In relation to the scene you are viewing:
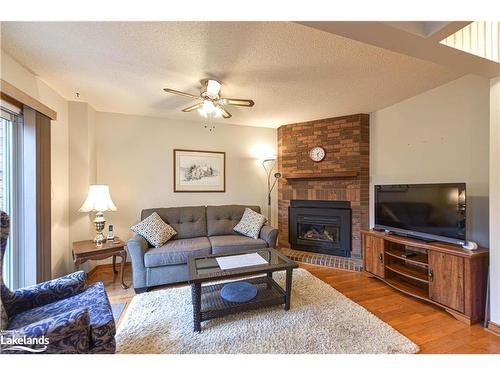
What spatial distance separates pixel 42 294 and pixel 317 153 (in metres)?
3.55

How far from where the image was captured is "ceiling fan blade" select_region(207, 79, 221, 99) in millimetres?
2102

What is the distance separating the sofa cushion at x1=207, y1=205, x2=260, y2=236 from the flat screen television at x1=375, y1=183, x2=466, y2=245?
200 cm

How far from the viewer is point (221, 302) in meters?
1.93

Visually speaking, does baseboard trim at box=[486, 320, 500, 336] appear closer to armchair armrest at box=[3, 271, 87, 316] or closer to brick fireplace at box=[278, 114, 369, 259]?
brick fireplace at box=[278, 114, 369, 259]

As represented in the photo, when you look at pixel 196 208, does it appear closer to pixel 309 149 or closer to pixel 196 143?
pixel 196 143

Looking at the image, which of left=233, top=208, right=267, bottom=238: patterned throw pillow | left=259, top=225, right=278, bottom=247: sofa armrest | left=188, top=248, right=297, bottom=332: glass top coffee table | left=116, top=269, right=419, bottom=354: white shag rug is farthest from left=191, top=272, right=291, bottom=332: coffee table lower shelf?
left=233, top=208, right=267, bottom=238: patterned throw pillow

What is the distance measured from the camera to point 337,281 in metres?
2.74

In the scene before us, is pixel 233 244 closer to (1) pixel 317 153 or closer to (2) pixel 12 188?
(1) pixel 317 153

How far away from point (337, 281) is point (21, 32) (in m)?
3.74

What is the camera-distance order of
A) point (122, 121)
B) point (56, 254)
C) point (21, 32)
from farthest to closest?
point (122, 121) → point (56, 254) → point (21, 32)

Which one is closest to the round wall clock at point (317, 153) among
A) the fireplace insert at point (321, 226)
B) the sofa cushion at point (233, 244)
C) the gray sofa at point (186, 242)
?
the fireplace insert at point (321, 226)

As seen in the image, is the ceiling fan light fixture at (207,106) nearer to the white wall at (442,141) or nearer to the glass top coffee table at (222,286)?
the glass top coffee table at (222,286)
